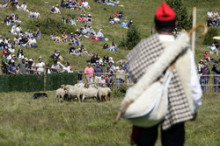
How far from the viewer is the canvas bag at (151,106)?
466 centimetres

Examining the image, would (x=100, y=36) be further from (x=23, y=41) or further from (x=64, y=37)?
(x=23, y=41)

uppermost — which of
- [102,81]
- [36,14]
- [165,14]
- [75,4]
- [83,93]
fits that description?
[75,4]

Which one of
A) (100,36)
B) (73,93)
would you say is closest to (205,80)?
(73,93)

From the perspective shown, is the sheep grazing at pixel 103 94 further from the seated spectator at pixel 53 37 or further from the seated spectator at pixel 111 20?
the seated spectator at pixel 111 20

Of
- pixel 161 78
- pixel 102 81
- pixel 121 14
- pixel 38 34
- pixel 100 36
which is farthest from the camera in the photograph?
pixel 121 14

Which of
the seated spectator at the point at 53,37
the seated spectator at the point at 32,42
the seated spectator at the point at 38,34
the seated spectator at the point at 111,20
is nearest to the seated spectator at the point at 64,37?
the seated spectator at the point at 53,37

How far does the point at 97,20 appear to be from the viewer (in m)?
52.4

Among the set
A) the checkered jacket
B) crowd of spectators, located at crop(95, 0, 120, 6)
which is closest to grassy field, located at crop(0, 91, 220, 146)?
the checkered jacket

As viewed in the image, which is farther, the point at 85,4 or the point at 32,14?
the point at 85,4

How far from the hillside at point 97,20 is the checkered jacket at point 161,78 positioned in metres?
17.1

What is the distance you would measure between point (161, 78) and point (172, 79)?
4.4 inches

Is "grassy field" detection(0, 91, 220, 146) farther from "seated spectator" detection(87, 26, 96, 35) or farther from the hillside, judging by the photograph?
"seated spectator" detection(87, 26, 96, 35)

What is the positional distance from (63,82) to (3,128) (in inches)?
681

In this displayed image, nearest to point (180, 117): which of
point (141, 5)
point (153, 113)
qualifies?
point (153, 113)
